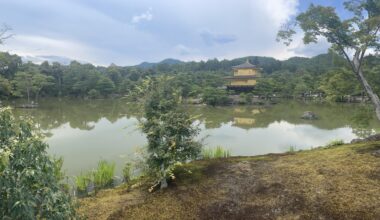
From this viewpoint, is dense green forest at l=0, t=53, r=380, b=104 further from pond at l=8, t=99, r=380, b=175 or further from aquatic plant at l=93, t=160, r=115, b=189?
aquatic plant at l=93, t=160, r=115, b=189

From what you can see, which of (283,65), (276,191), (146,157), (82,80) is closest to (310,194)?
(276,191)

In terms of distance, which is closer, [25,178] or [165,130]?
[25,178]

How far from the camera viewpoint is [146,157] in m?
6.71

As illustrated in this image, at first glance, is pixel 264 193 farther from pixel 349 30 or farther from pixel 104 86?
pixel 104 86

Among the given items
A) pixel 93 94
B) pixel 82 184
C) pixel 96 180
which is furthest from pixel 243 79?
pixel 82 184

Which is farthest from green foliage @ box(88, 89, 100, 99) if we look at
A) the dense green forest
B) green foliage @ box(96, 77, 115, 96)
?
green foliage @ box(96, 77, 115, 96)

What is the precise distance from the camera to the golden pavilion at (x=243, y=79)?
4412cm

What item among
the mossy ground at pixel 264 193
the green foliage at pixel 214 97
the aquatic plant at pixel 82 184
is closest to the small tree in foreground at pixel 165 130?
the mossy ground at pixel 264 193

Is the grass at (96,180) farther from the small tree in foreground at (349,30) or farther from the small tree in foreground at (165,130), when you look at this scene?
the small tree in foreground at (349,30)

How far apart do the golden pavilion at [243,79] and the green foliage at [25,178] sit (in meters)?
41.7

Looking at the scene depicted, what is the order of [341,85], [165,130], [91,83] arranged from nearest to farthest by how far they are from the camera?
[165,130] < [341,85] < [91,83]

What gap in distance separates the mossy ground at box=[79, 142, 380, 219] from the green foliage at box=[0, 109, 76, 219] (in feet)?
9.00

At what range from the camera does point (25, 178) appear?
261 cm

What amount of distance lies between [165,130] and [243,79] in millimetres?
39492
